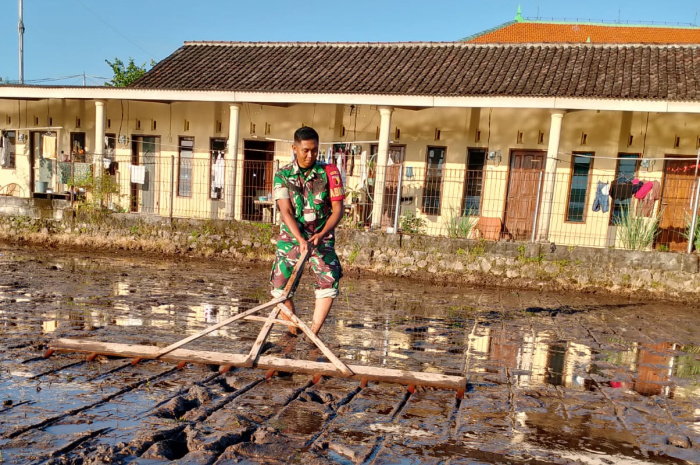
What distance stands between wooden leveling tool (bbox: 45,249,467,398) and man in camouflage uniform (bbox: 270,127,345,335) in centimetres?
55

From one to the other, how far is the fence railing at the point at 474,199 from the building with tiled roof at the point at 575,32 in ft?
40.3

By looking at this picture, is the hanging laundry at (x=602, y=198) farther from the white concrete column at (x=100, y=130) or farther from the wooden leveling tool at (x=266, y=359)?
the white concrete column at (x=100, y=130)

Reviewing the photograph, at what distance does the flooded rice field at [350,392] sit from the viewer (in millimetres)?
2951

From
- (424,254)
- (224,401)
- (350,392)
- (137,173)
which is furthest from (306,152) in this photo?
(137,173)

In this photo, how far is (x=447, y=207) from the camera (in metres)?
14.1

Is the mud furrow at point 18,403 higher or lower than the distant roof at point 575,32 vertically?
lower

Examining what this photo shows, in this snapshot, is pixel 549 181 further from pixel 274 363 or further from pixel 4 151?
pixel 4 151

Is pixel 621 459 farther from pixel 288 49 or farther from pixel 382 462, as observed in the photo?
pixel 288 49

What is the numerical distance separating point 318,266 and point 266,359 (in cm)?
100

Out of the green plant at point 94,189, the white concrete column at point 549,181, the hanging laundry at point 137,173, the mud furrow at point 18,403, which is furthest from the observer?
the hanging laundry at point 137,173

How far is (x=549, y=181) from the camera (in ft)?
35.3

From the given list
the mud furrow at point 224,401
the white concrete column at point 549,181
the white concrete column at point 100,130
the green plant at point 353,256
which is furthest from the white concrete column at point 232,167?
the mud furrow at point 224,401

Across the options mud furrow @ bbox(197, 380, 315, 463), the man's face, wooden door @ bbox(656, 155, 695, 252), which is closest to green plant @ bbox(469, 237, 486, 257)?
wooden door @ bbox(656, 155, 695, 252)

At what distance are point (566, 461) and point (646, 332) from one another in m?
4.60
